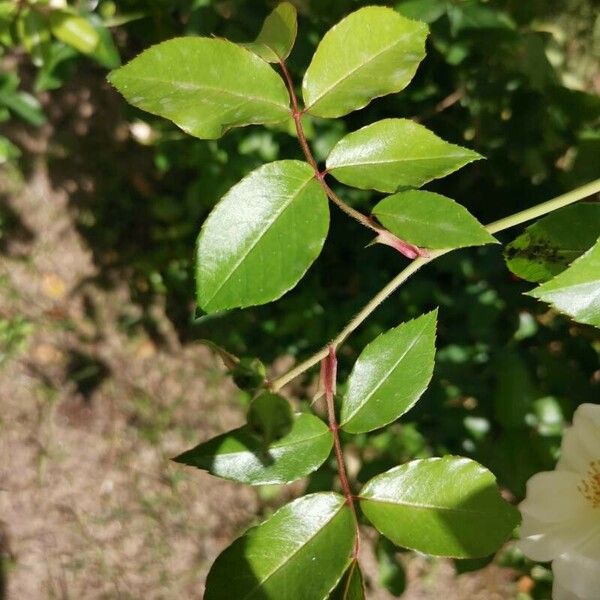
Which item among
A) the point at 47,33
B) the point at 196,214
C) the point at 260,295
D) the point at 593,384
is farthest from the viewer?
the point at 196,214

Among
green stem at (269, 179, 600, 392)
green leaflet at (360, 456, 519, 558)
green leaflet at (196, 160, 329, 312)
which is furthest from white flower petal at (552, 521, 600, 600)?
green leaflet at (196, 160, 329, 312)

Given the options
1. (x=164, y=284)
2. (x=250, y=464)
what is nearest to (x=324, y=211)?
(x=250, y=464)

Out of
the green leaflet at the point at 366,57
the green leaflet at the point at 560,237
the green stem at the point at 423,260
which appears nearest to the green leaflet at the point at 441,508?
the green stem at the point at 423,260

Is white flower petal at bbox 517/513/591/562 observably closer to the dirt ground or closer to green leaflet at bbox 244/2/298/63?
green leaflet at bbox 244/2/298/63

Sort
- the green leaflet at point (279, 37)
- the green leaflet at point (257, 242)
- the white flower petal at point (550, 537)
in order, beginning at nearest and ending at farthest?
the green leaflet at point (257, 242)
the green leaflet at point (279, 37)
the white flower petal at point (550, 537)

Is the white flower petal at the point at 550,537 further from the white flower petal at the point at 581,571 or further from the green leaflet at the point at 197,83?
the green leaflet at the point at 197,83

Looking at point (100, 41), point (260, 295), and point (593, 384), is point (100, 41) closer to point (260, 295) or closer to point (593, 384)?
point (260, 295)
